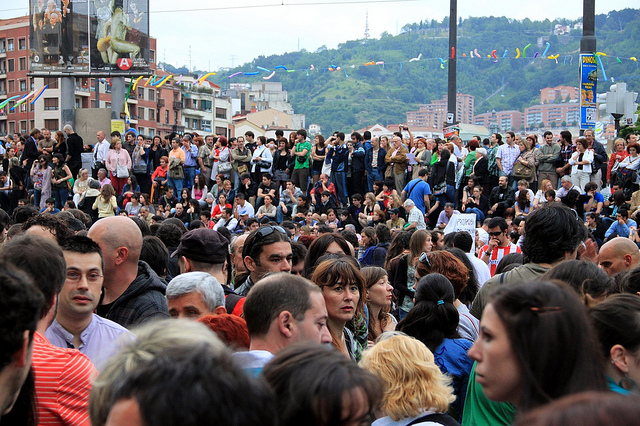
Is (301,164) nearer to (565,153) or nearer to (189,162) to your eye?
(189,162)

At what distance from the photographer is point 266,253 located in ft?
16.9

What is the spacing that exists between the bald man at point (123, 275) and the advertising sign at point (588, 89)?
1072 centimetres

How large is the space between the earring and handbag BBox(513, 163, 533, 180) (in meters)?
13.8

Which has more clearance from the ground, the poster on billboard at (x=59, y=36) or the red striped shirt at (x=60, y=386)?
the poster on billboard at (x=59, y=36)

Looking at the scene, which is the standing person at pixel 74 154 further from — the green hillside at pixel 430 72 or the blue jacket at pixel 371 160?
the green hillside at pixel 430 72

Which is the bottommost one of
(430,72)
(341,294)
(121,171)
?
(341,294)

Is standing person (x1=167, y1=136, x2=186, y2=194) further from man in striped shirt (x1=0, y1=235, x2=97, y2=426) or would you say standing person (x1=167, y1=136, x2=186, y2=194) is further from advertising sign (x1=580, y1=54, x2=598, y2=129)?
man in striped shirt (x1=0, y1=235, x2=97, y2=426)

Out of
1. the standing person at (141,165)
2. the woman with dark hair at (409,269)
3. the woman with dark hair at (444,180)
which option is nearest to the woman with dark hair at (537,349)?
the woman with dark hair at (409,269)

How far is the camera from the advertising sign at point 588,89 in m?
12.9

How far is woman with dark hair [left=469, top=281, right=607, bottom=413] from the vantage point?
7.23 ft

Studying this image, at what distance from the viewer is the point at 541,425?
52.1 inches

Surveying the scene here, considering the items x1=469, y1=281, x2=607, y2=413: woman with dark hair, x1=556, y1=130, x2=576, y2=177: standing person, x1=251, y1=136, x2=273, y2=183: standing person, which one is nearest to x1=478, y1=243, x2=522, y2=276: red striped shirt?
x1=556, y1=130, x2=576, y2=177: standing person

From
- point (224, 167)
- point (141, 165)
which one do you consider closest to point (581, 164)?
point (224, 167)

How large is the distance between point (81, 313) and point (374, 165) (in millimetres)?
14398
